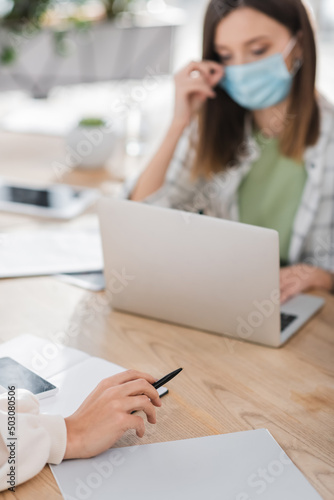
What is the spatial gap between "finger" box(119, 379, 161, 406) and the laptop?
0.87 feet

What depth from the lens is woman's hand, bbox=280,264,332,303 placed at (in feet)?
4.36

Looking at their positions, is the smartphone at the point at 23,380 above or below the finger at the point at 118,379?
below

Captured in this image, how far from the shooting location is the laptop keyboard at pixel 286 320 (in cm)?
117

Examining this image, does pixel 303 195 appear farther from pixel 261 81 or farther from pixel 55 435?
pixel 55 435

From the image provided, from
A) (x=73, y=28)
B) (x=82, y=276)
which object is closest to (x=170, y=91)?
(x=73, y=28)

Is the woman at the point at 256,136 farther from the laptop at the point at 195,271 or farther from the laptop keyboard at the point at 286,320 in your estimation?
the laptop at the point at 195,271

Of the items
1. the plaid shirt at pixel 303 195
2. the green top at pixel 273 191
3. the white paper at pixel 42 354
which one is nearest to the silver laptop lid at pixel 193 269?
the white paper at pixel 42 354

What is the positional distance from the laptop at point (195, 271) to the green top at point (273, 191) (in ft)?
1.53

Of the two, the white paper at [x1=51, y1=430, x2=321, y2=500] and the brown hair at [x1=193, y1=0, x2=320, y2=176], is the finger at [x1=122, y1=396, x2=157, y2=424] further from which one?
the brown hair at [x1=193, y1=0, x2=320, y2=176]

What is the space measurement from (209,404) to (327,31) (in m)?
4.34

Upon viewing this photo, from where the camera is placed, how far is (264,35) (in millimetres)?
1529

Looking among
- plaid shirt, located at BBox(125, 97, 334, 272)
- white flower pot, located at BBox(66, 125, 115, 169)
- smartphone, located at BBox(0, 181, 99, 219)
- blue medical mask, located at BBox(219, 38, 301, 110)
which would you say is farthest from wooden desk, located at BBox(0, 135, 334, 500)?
white flower pot, located at BBox(66, 125, 115, 169)

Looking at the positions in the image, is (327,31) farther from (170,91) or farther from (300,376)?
(300,376)

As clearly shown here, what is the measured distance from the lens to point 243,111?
1.75 meters
